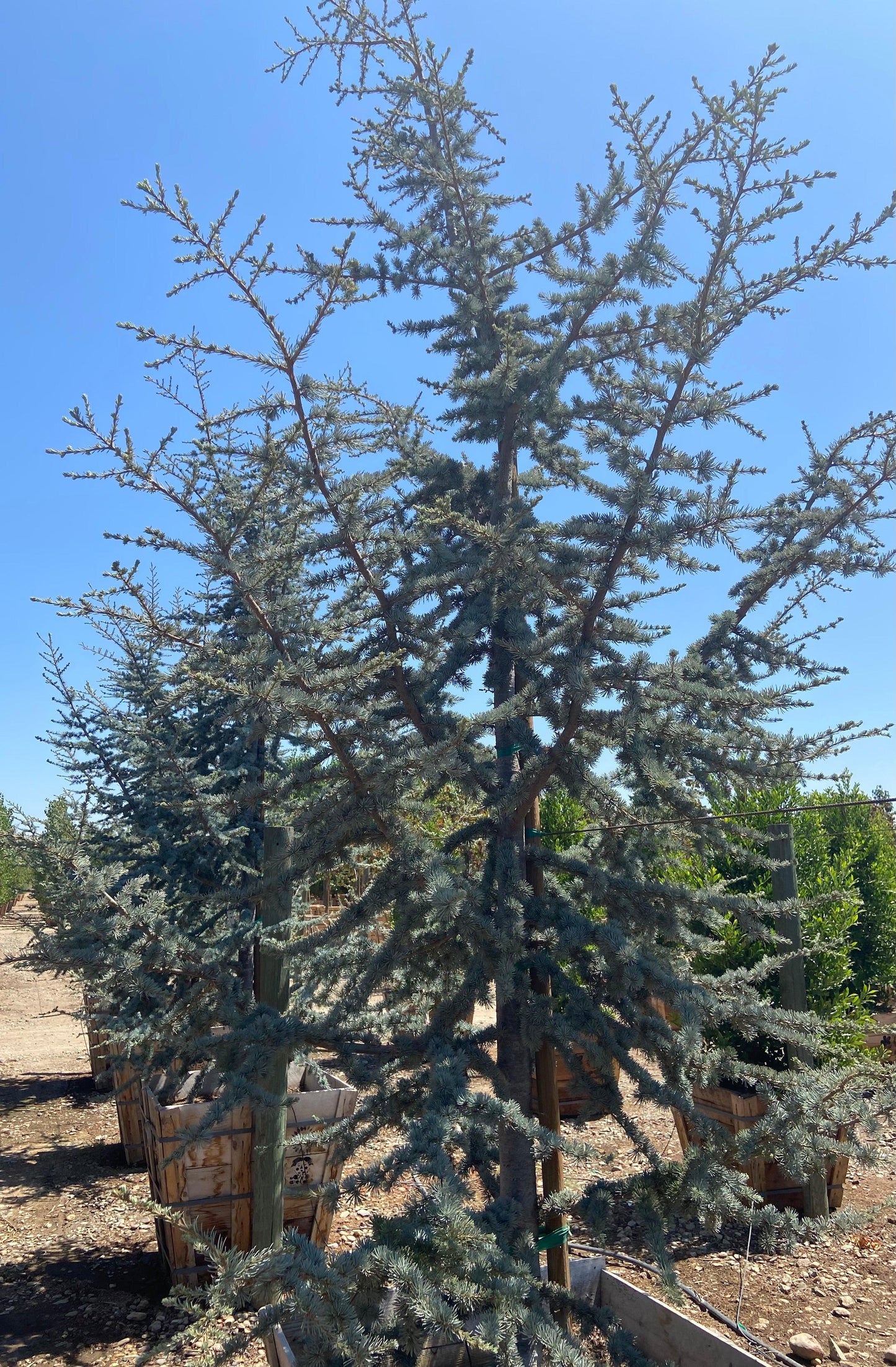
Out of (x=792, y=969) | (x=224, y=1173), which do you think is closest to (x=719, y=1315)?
(x=792, y=969)

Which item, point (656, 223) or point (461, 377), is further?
point (461, 377)

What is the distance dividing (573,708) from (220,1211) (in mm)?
3430

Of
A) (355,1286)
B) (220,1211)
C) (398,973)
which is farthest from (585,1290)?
(355,1286)

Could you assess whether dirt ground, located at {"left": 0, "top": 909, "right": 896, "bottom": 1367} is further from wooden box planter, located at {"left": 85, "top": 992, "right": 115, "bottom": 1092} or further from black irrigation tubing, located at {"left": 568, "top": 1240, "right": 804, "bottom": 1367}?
wooden box planter, located at {"left": 85, "top": 992, "right": 115, "bottom": 1092}

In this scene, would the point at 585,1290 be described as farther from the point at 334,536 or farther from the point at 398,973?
the point at 334,536

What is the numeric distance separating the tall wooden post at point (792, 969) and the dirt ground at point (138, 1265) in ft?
0.72

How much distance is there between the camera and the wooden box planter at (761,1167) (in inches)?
197

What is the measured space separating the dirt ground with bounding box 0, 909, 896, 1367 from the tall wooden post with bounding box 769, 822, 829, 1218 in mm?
218

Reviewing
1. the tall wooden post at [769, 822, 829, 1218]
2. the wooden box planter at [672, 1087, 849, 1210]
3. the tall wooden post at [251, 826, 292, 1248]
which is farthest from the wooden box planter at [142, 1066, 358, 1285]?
the tall wooden post at [769, 822, 829, 1218]

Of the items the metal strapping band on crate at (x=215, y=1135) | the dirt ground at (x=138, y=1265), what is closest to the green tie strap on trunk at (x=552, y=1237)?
the dirt ground at (x=138, y=1265)

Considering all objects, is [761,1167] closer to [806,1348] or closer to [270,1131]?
[806,1348]

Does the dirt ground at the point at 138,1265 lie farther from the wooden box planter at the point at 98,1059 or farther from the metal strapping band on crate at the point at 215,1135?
the wooden box planter at the point at 98,1059

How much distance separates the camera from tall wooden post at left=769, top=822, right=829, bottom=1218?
4.93 m

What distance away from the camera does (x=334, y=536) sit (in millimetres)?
2945
